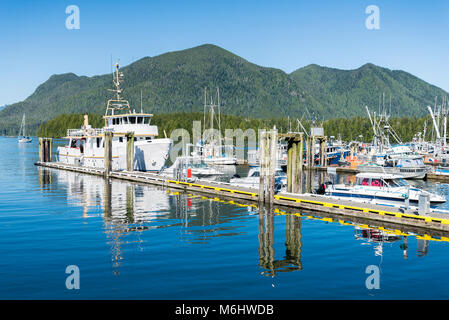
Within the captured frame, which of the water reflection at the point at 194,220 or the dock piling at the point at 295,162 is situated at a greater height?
the dock piling at the point at 295,162

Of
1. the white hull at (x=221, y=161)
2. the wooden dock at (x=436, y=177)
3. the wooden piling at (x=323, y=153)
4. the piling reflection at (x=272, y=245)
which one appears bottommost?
the piling reflection at (x=272, y=245)

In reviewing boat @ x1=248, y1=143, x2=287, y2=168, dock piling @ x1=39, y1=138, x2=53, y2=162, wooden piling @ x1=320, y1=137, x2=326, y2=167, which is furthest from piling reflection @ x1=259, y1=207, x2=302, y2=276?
dock piling @ x1=39, y1=138, x2=53, y2=162

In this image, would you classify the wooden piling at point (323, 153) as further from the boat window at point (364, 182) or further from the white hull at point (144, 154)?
the boat window at point (364, 182)

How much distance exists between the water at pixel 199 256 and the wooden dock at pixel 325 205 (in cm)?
193

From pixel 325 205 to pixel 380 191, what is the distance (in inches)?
202

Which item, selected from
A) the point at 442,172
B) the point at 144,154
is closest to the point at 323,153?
the point at 442,172

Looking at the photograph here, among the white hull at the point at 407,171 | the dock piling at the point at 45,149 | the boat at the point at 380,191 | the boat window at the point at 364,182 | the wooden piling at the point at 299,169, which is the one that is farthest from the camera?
the dock piling at the point at 45,149

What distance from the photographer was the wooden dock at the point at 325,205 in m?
24.9

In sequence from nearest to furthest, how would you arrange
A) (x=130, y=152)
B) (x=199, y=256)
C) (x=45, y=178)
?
(x=199, y=256) < (x=130, y=152) < (x=45, y=178)

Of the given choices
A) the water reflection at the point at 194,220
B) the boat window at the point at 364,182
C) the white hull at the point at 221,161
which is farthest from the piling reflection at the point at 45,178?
the boat window at the point at 364,182

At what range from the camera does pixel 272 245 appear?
73.4 feet

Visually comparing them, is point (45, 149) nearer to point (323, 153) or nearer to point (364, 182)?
point (323, 153)

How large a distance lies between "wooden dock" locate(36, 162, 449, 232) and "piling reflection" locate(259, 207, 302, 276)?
2.04 m

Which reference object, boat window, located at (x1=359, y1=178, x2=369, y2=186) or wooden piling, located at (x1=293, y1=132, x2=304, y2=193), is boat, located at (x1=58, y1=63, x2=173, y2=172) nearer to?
wooden piling, located at (x1=293, y1=132, x2=304, y2=193)
